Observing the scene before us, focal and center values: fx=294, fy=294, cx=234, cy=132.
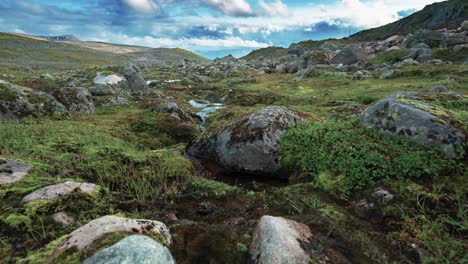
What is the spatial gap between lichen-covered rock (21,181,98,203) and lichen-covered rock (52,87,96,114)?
17159mm

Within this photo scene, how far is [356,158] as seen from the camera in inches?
390

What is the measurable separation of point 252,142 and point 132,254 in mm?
9623

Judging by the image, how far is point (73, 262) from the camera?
4875 mm

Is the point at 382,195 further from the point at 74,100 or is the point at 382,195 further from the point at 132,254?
the point at 74,100

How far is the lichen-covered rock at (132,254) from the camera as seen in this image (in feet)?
15.2

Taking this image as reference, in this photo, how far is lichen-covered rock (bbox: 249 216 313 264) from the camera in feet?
18.7

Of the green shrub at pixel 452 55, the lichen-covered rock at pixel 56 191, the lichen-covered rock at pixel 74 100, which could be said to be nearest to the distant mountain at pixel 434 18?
the green shrub at pixel 452 55

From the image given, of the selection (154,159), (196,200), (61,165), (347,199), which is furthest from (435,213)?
(61,165)

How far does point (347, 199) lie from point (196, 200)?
4.67m

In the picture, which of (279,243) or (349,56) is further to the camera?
(349,56)

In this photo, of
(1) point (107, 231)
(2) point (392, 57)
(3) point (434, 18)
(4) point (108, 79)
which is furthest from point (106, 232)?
(3) point (434, 18)

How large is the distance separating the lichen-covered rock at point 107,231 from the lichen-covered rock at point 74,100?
66.5ft

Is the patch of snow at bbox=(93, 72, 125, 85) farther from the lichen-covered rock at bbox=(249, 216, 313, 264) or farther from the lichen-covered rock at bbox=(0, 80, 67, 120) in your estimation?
the lichen-covered rock at bbox=(249, 216, 313, 264)

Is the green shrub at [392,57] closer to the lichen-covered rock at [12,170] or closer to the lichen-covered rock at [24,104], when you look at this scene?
the lichen-covered rock at [24,104]
